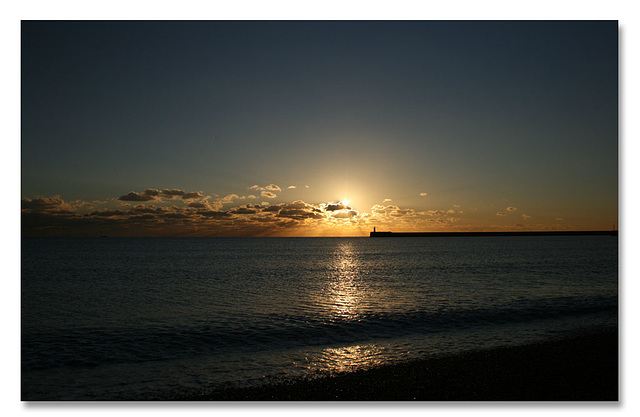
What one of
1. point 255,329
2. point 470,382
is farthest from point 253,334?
point 470,382

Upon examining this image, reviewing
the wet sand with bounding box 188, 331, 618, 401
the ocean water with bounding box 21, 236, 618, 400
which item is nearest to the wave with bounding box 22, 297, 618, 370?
the ocean water with bounding box 21, 236, 618, 400

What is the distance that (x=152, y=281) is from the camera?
29312mm

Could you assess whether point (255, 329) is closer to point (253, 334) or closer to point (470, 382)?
point (253, 334)

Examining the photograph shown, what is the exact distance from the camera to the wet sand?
707 cm

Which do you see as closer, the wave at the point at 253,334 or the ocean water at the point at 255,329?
the ocean water at the point at 255,329

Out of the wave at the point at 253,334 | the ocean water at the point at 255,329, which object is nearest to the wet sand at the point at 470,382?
the ocean water at the point at 255,329

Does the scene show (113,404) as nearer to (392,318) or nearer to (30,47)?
(30,47)

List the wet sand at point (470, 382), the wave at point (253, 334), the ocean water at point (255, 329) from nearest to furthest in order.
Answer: the wet sand at point (470, 382), the ocean water at point (255, 329), the wave at point (253, 334)

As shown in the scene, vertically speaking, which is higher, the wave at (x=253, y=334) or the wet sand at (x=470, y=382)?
the wet sand at (x=470, y=382)

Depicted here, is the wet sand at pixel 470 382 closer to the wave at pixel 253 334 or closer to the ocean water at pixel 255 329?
the ocean water at pixel 255 329

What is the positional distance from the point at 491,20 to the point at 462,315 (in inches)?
399

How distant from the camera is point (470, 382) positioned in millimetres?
7465

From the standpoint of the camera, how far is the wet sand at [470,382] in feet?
23.2
